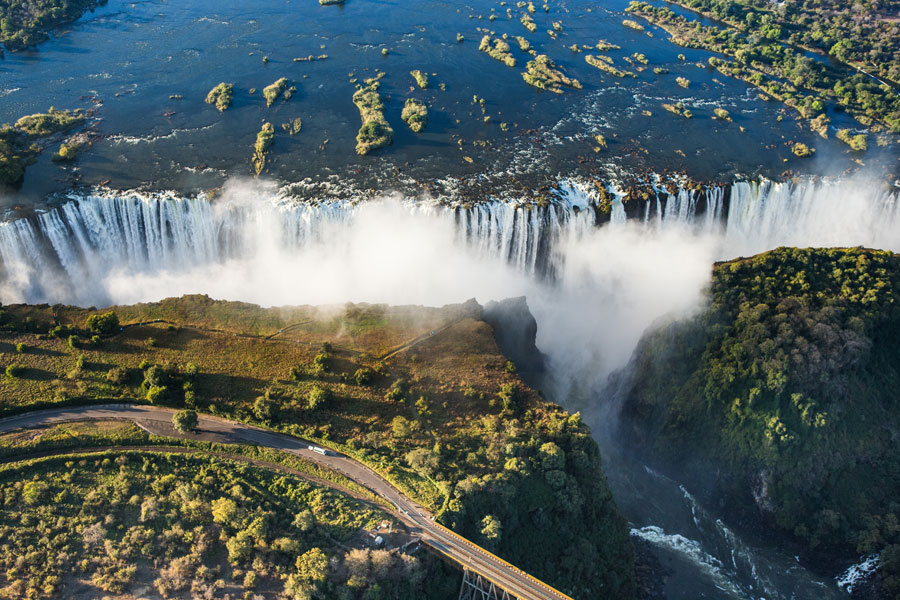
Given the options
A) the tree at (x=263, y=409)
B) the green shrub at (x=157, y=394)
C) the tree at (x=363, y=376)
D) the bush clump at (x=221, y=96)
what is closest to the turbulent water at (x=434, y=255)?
the tree at (x=363, y=376)

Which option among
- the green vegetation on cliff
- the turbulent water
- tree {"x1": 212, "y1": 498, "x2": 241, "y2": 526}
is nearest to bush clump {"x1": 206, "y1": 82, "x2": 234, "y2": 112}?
the turbulent water

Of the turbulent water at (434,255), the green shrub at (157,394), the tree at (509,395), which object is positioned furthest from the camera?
the turbulent water at (434,255)

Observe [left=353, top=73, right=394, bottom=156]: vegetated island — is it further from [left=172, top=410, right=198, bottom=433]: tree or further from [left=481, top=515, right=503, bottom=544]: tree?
[left=481, top=515, right=503, bottom=544]: tree

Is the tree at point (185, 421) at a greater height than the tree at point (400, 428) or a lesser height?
greater

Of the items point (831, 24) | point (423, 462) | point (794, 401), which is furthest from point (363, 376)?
point (831, 24)

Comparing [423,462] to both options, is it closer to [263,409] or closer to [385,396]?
[385,396]

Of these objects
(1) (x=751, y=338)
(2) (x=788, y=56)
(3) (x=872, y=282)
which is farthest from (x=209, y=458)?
(2) (x=788, y=56)

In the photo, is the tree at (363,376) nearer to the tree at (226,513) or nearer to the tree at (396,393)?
the tree at (396,393)

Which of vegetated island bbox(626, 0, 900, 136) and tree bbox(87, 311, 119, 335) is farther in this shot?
vegetated island bbox(626, 0, 900, 136)
